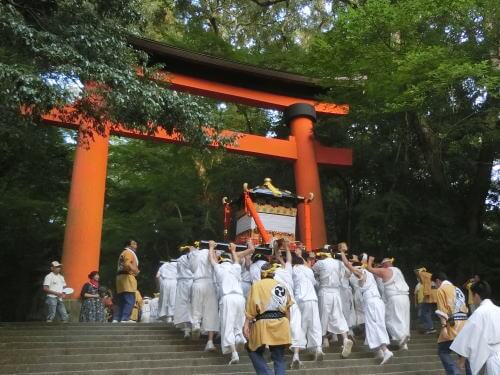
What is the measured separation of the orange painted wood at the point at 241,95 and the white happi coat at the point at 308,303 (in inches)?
322

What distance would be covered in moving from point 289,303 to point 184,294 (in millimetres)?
2898

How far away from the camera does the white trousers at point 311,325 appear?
715 cm

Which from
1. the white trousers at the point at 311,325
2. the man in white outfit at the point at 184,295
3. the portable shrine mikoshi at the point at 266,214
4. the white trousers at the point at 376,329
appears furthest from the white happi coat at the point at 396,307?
the portable shrine mikoshi at the point at 266,214

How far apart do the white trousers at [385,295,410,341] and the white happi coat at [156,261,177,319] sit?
12.4ft

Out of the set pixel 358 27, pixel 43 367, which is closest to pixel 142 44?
pixel 358 27

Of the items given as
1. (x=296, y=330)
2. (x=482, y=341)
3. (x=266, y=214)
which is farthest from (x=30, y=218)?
(x=482, y=341)

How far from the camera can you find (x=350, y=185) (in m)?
17.9

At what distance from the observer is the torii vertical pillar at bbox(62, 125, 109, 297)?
39.8ft

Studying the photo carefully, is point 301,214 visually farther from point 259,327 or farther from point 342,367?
point 259,327

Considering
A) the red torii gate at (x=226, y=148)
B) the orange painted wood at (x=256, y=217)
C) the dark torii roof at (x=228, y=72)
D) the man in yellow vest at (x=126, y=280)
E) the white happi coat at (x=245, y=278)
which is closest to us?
the white happi coat at (x=245, y=278)

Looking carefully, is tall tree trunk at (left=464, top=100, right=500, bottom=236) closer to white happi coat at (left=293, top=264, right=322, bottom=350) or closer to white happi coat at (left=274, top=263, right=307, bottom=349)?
white happi coat at (left=293, top=264, right=322, bottom=350)

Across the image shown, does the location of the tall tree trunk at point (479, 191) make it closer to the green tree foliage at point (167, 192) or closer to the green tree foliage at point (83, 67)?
the green tree foliage at point (167, 192)

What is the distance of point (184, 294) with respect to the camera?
8.03 m

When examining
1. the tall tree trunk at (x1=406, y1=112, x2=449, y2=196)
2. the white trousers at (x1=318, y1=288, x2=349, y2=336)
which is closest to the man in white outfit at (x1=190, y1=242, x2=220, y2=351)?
the white trousers at (x1=318, y1=288, x2=349, y2=336)
